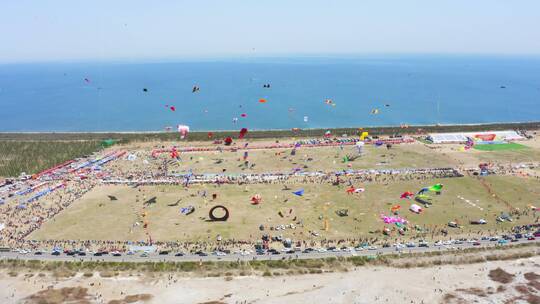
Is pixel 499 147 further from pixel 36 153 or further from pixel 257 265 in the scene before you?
pixel 36 153

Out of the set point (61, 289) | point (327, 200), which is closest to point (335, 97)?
point (327, 200)

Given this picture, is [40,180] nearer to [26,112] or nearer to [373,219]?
[373,219]

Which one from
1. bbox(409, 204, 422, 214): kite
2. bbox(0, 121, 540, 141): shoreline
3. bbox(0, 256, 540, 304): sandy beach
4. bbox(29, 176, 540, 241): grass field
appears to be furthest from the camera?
bbox(0, 121, 540, 141): shoreline

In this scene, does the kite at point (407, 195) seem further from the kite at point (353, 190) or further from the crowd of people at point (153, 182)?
the crowd of people at point (153, 182)

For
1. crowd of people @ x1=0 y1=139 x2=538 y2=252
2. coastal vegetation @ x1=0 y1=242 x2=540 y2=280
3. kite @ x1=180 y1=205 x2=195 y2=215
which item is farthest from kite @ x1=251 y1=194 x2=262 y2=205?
coastal vegetation @ x1=0 y1=242 x2=540 y2=280

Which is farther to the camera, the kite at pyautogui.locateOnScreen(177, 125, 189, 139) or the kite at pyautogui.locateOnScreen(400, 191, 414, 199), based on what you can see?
the kite at pyautogui.locateOnScreen(177, 125, 189, 139)

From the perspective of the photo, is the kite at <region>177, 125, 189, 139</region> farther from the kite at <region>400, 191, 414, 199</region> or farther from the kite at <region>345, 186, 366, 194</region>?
the kite at <region>400, 191, 414, 199</region>
